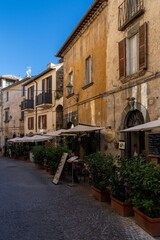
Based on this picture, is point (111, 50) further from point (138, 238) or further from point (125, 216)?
point (138, 238)

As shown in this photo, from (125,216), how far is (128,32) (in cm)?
720

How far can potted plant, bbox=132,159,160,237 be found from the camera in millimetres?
5527

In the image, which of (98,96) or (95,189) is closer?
(95,189)

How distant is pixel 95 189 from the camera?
28.5ft

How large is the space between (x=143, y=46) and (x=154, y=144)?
10.8 feet

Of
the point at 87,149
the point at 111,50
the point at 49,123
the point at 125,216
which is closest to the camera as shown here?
the point at 125,216

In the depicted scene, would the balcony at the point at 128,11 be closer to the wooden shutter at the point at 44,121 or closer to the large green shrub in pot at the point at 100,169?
the large green shrub in pot at the point at 100,169

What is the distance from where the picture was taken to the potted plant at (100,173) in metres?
7.97

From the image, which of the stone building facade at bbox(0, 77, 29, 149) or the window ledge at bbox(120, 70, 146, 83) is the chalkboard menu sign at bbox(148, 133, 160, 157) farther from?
the stone building facade at bbox(0, 77, 29, 149)

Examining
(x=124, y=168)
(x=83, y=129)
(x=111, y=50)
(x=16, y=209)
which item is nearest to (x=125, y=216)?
(x=124, y=168)

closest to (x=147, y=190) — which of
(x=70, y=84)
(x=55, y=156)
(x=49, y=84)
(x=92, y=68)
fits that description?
(x=55, y=156)

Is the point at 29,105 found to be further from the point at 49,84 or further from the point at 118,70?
the point at 118,70

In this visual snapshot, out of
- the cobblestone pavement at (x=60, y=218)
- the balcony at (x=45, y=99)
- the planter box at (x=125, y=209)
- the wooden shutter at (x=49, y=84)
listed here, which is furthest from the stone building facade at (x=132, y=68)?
the wooden shutter at (x=49, y=84)

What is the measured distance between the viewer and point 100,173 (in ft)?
27.4
